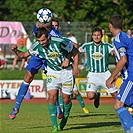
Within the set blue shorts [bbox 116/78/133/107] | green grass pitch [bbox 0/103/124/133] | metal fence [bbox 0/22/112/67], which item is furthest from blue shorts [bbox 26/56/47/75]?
metal fence [bbox 0/22/112/67]

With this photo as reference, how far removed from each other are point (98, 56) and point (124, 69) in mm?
6048

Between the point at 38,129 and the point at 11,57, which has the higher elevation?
the point at 38,129

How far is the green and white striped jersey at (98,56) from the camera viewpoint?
53.2 feet

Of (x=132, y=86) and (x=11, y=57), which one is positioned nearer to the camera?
(x=132, y=86)

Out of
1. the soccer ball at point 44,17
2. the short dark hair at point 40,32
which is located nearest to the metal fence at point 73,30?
the soccer ball at point 44,17

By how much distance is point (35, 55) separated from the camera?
1243 centimetres

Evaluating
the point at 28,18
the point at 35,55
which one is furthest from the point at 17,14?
the point at 35,55

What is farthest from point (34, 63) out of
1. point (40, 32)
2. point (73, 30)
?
point (73, 30)

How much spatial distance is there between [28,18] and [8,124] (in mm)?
35192

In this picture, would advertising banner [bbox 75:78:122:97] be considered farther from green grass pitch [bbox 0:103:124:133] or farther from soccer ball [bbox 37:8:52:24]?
soccer ball [bbox 37:8:52:24]

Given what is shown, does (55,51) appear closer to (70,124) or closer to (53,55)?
(53,55)

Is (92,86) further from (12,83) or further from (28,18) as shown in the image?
(28,18)

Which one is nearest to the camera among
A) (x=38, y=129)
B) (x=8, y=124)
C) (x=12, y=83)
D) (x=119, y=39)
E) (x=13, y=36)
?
(x=119, y=39)

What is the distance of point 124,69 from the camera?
1040 cm
